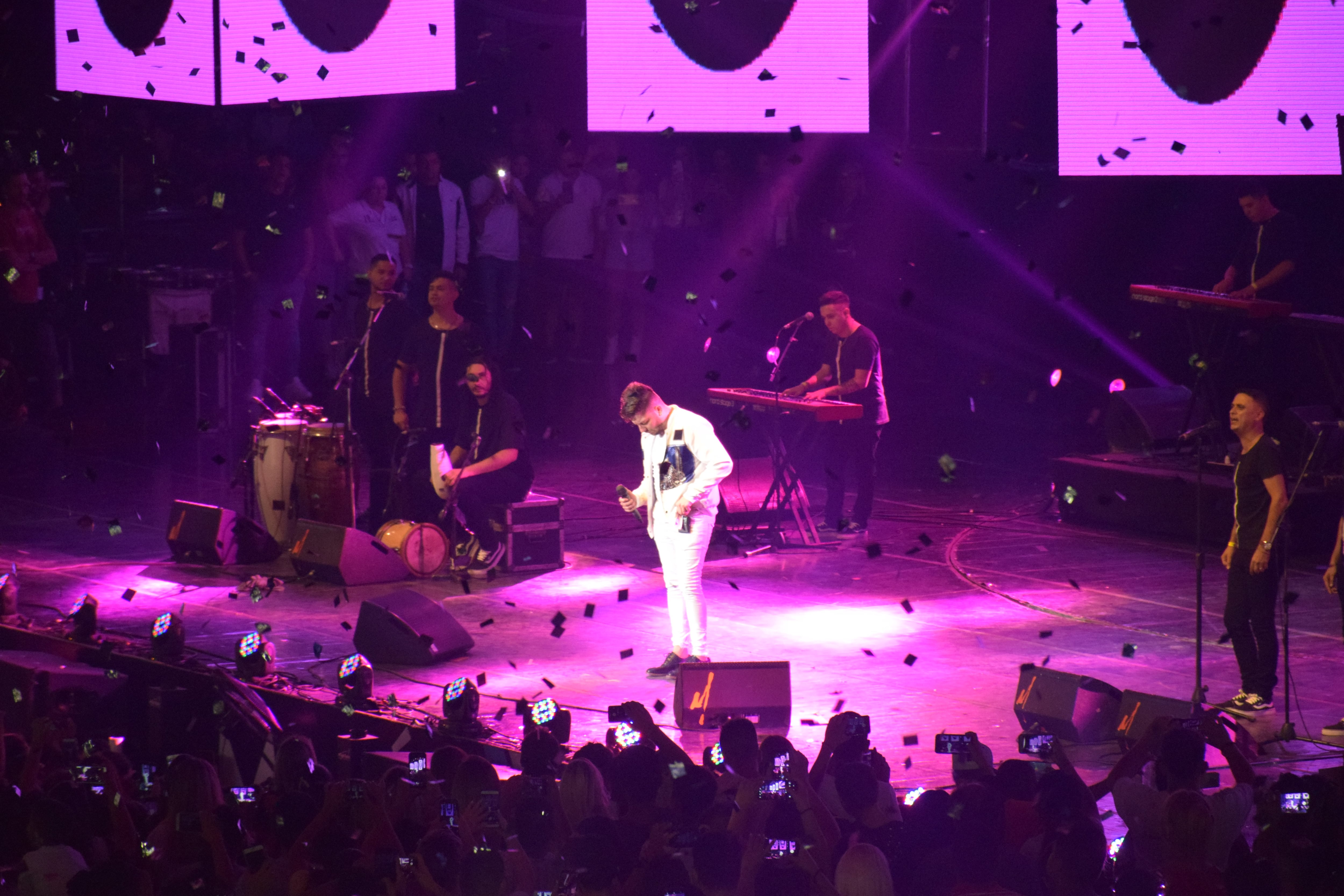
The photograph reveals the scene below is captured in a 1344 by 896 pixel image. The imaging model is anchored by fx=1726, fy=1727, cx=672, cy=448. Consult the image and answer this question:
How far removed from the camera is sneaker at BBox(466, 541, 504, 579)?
38.4ft

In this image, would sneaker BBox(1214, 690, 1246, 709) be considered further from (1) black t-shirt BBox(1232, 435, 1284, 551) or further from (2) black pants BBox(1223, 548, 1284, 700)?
(1) black t-shirt BBox(1232, 435, 1284, 551)

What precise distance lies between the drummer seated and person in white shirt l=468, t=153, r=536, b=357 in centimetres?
498

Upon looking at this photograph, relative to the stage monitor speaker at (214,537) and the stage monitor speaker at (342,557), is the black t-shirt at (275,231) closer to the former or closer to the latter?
the stage monitor speaker at (214,537)

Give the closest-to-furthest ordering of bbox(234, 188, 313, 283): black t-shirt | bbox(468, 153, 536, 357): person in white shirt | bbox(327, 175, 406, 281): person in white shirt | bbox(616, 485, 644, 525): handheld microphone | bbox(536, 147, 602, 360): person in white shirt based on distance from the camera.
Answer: bbox(616, 485, 644, 525): handheld microphone, bbox(234, 188, 313, 283): black t-shirt, bbox(327, 175, 406, 281): person in white shirt, bbox(468, 153, 536, 357): person in white shirt, bbox(536, 147, 602, 360): person in white shirt

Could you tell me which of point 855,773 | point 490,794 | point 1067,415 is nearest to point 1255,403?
point 855,773

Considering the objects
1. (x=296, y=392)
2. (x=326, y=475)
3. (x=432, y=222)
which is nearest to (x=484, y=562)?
(x=326, y=475)

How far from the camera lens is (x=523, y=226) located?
17.8m

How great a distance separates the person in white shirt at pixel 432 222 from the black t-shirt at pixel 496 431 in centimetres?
482

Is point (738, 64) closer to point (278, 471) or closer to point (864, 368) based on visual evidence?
point (864, 368)

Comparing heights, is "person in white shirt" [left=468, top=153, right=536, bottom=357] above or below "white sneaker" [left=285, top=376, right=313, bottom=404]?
above

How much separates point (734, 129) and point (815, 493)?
10.3 feet

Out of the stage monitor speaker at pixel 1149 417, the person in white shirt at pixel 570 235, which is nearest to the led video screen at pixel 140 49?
the person in white shirt at pixel 570 235

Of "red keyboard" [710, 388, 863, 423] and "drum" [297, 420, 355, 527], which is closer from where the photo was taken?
"drum" [297, 420, 355, 527]

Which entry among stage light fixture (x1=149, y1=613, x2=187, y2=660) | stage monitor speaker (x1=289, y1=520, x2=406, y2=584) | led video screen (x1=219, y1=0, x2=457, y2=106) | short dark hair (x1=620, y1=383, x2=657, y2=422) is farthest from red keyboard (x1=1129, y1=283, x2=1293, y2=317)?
led video screen (x1=219, y1=0, x2=457, y2=106)
